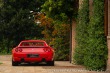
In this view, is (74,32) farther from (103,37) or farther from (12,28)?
(12,28)

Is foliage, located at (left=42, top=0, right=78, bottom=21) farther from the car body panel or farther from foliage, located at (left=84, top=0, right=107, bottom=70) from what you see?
foliage, located at (left=84, top=0, right=107, bottom=70)

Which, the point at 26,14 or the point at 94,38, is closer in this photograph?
the point at 94,38

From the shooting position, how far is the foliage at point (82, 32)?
17.0 m

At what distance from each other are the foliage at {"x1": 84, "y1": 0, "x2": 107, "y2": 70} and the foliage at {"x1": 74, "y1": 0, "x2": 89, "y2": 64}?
5.81 ft

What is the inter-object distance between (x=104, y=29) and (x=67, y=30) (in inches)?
384

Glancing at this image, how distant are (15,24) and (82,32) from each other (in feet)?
58.2

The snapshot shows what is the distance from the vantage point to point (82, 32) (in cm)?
1738

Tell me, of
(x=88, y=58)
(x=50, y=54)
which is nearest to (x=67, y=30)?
(x=50, y=54)

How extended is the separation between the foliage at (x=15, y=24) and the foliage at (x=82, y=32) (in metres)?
16.7

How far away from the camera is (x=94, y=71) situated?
46.6 ft

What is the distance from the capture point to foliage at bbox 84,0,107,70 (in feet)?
46.9

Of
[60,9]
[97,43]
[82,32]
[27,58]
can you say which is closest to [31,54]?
[27,58]

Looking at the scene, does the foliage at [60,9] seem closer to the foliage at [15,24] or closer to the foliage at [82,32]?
the foliage at [82,32]

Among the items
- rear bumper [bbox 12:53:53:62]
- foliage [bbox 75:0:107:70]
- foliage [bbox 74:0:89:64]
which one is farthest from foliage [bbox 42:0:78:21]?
foliage [bbox 75:0:107:70]
